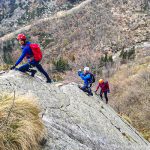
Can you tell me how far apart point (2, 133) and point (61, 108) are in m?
4.36

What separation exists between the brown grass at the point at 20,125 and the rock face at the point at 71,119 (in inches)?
22.9

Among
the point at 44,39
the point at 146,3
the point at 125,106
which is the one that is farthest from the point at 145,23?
the point at 125,106

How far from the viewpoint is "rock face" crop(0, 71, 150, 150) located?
8938 mm

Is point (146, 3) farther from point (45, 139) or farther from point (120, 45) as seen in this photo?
point (45, 139)

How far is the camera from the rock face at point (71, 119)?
29.3 feet

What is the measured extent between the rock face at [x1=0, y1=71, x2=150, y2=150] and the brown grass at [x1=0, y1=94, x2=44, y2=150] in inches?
22.9

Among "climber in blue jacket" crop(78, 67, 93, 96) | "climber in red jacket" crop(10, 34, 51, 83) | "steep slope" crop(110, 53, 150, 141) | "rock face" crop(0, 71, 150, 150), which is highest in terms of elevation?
"climber in red jacket" crop(10, 34, 51, 83)

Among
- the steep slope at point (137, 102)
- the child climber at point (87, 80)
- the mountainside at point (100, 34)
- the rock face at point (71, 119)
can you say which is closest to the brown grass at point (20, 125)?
the rock face at point (71, 119)

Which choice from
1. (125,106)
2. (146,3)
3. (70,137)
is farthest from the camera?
(146,3)

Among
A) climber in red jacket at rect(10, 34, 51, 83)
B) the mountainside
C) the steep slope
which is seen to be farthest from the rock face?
the mountainside

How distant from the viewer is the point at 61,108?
11.2 meters

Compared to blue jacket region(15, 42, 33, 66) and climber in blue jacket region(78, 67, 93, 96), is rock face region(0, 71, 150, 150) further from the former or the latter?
climber in blue jacket region(78, 67, 93, 96)

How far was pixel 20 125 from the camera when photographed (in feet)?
24.2

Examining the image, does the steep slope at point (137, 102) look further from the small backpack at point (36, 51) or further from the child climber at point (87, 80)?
the small backpack at point (36, 51)
